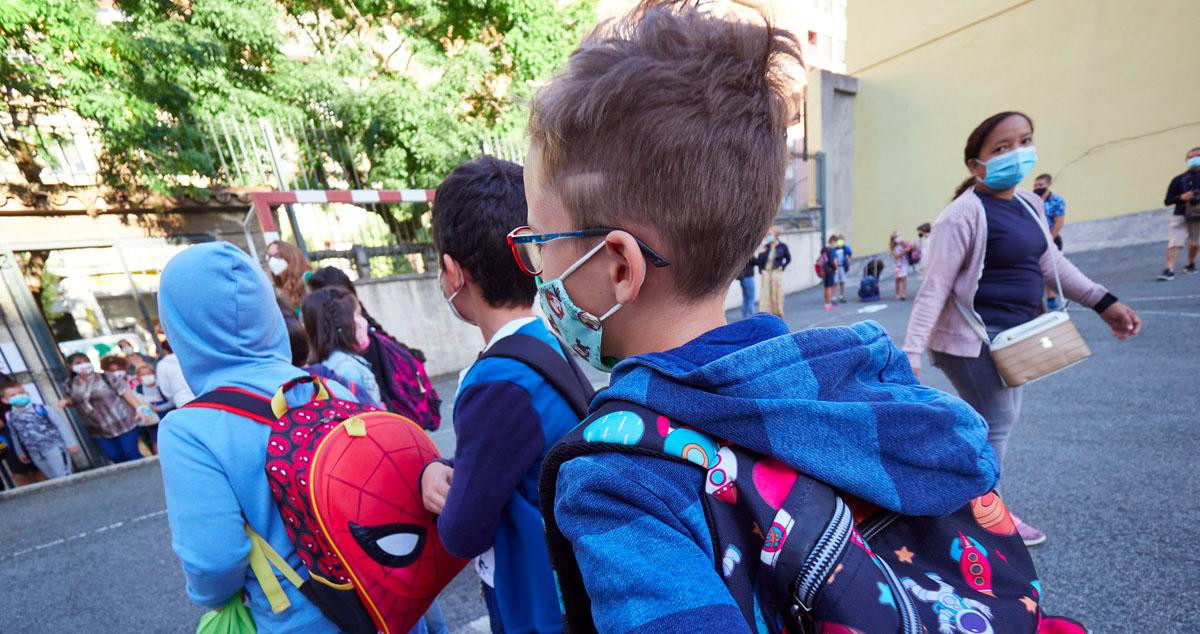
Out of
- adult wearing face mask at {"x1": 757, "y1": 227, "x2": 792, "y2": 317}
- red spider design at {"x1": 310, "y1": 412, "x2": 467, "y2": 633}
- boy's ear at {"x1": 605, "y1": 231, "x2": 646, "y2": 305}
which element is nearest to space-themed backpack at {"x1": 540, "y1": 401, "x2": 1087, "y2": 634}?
boy's ear at {"x1": 605, "y1": 231, "x2": 646, "y2": 305}

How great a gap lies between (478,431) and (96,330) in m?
9.23

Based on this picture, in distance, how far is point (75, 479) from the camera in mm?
5809

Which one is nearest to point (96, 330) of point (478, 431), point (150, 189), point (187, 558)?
point (150, 189)

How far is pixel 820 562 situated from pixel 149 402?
8.37 m

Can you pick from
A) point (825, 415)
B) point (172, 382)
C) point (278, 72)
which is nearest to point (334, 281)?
point (825, 415)

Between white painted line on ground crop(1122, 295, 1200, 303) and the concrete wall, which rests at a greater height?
the concrete wall

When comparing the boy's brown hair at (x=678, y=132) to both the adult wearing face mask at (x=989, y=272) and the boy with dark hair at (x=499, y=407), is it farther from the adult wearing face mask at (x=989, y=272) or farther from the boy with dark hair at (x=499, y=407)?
the adult wearing face mask at (x=989, y=272)

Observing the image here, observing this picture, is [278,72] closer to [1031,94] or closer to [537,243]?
[537,243]

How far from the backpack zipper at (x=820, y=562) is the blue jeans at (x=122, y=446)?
8261 millimetres

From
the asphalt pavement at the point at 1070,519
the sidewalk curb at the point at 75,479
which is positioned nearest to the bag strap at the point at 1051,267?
the asphalt pavement at the point at 1070,519

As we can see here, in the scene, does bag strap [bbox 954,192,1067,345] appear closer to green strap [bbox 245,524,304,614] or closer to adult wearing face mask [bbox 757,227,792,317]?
green strap [bbox 245,524,304,614]

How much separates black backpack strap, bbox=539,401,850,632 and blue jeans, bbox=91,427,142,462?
26.6 ft

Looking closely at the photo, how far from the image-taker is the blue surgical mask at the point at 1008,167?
7.29ft

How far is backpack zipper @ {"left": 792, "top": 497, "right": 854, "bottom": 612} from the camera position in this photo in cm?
57
